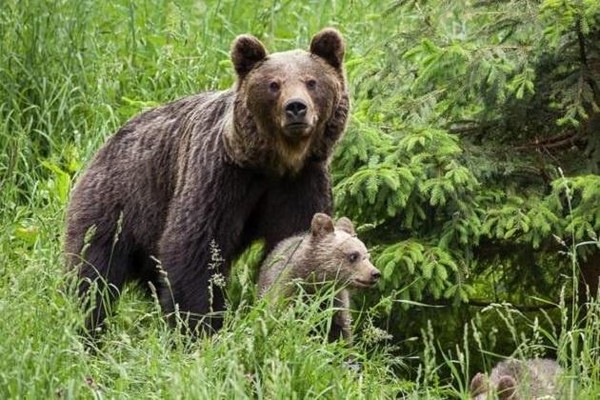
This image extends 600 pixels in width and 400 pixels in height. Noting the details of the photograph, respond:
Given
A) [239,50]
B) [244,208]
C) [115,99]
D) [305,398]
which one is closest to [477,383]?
[305,398]

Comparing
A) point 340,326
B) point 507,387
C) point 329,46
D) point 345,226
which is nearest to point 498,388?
point 507,387

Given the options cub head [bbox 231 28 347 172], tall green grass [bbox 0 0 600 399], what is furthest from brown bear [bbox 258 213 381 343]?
cub head [bbox 231 28 347 172]

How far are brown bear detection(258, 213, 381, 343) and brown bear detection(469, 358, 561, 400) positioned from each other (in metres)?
0.74

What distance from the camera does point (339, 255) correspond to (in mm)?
7188

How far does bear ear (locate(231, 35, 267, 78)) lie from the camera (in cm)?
724

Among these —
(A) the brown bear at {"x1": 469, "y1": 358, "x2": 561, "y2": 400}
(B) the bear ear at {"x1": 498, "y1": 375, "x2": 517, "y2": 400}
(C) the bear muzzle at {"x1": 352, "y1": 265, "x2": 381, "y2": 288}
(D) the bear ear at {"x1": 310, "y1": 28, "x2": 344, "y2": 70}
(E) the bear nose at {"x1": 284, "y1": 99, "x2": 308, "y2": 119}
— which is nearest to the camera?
(A) the brown bear at {"x1": 469, "y1": 358, "x2": 561, "y2": 400}

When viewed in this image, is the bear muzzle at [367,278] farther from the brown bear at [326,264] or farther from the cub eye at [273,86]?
the cub eye at [273,86]

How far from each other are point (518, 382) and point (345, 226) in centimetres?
118

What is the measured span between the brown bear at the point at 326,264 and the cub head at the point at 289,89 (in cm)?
34

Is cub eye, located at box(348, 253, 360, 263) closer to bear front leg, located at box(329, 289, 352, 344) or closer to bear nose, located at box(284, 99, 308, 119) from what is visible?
bear front leg, located at box(329, 289, 352, 344)

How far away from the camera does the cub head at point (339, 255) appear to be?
703 centimetres

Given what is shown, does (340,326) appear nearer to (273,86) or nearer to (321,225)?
(321,225)

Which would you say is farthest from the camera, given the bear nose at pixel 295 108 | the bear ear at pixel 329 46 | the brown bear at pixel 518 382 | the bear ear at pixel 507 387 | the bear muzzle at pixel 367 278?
the bear ear at pixel 329 46

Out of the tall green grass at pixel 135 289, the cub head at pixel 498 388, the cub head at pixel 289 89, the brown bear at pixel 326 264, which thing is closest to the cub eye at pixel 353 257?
the brown bear at pixel 326 264
